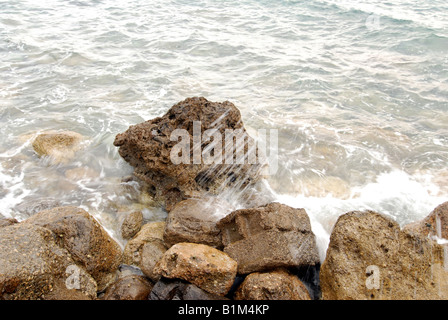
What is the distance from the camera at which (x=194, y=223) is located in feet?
13.3

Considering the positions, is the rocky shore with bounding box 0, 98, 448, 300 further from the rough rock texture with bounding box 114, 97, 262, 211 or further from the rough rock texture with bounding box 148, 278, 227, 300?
the rough rock texture with bounding box 114, 97, 262, 211

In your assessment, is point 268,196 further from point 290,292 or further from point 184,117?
point 290,292

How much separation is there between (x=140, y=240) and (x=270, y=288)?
6.21ft

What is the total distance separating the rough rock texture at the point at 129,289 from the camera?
3.18 meters

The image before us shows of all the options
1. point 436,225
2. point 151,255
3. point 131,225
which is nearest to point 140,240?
point 151,255

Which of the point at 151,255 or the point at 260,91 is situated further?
the point at 260,91

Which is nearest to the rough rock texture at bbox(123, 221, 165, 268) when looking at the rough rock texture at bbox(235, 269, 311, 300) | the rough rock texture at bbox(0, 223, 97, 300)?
the rough rock texture at bbox(0, 223, 97, 300)

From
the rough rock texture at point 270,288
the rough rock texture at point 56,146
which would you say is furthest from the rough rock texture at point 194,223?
the rough rock texture at point 56,146

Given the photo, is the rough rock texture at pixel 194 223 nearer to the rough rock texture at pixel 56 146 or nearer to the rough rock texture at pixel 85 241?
the rough rock texture at pixel 85 241

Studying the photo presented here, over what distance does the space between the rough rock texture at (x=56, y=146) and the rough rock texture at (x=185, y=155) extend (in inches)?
66.2

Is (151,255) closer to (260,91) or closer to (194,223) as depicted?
(194,223)

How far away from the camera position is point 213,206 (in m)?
4.48
